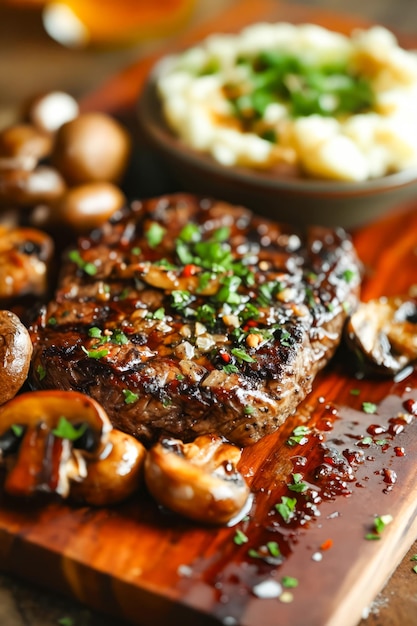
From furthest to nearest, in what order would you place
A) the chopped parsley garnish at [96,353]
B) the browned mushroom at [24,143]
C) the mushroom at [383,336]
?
the browned mushroom at [24,143] < the mushroom at [383,336] < the chopped parsley garnish at [96,353]

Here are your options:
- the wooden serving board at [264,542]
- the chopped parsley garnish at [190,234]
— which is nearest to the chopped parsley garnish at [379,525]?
the wooden serving board at [264,542]

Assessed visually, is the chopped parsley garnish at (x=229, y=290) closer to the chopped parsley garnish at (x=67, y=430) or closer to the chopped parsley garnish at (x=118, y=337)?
the chopped parsley garnish at (x=118, y=337)

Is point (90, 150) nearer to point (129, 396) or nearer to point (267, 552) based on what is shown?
point (129, 396)

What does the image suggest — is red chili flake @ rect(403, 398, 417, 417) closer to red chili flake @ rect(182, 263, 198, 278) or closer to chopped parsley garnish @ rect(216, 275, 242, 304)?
chopped parsley garnish @ rect(216, 275, 242, 304)

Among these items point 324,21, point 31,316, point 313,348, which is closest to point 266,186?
point 313,348

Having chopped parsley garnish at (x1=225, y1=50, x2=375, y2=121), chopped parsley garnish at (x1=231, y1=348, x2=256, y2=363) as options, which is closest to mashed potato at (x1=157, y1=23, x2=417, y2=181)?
chopped parsley garnish at (x1=225, y1=50, x2=375, y2=121)

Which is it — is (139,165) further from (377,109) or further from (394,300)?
(394,300)

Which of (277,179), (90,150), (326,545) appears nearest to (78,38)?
(90,150)
